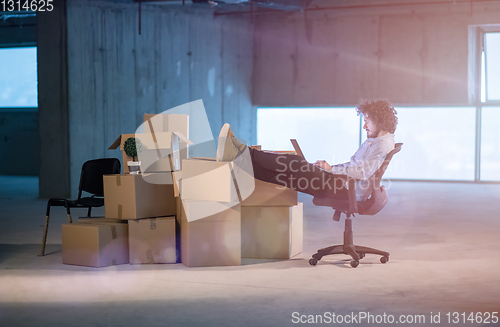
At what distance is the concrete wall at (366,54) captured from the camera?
880cm

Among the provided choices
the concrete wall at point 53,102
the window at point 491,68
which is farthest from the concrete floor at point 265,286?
the window at point 491,68

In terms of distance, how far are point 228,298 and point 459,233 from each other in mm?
2703

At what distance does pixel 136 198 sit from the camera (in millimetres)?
3393

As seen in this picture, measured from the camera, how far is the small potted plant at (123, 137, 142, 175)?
3.49 meters

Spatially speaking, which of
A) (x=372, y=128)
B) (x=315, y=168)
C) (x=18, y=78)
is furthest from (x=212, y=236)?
(x=18, y=78)

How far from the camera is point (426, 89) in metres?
8.98

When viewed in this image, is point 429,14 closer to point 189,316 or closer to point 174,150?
point 174,150

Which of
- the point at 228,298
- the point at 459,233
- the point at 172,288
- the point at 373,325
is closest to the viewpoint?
the point at 373,325

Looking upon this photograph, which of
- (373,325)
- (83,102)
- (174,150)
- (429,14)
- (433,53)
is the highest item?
(429,14)

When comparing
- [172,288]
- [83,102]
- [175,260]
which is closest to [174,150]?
[175,260]

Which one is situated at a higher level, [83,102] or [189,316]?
[83,102]

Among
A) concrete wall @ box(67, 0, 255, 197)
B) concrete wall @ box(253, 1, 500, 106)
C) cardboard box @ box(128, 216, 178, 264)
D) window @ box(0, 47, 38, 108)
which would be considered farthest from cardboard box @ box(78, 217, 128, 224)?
window @ box(0, 47, 38, 108)

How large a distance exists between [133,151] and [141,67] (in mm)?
4419

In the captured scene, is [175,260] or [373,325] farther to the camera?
[175,260]
